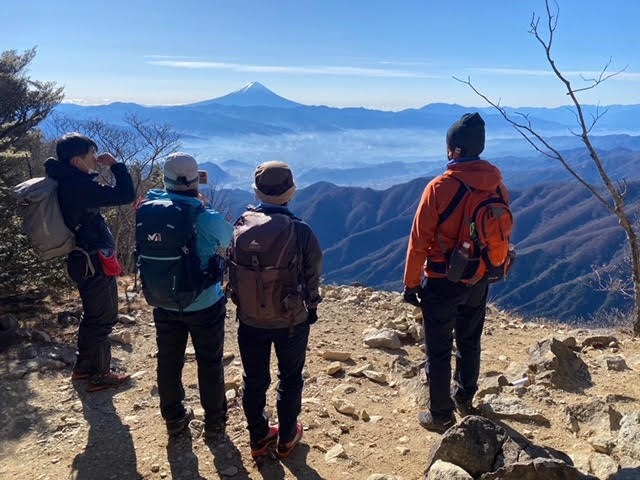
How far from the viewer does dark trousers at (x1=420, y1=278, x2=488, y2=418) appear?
148 inches

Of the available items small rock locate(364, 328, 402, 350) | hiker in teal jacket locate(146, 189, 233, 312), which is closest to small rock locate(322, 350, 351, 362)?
small rock locate(364, 328, 402, 350)

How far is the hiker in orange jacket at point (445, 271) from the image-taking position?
11.8 feet

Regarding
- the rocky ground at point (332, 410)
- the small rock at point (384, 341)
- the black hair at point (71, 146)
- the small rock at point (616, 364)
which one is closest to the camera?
the rocky ground at point (332, 410)

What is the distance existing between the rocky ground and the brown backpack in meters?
1.25

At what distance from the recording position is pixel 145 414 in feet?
14.7

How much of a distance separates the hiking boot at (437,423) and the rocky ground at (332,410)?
0.07m

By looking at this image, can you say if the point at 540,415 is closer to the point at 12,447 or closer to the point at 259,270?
the point at 259,270

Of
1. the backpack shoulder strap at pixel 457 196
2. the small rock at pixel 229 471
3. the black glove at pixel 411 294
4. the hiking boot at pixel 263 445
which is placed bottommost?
the small rock at pixel 229 471

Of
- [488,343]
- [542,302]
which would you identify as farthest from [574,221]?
[488,343]

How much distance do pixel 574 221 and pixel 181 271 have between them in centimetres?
16161

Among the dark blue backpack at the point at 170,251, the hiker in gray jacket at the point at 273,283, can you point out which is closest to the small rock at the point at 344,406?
the hiker in gray jacket at the point at 273,283

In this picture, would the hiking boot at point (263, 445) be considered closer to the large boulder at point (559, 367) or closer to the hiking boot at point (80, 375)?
the hiking boot at point (80, 375)

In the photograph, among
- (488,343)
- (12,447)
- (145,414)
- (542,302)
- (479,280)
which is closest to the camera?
(479,280)

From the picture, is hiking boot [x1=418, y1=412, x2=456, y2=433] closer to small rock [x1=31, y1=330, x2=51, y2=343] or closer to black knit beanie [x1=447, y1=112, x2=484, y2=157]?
black knit beanie [x1=447, y1=112, x2=484, y2=157]
